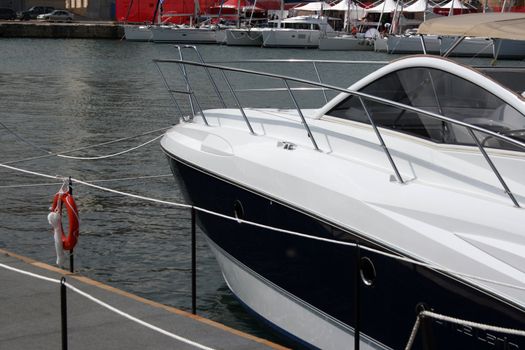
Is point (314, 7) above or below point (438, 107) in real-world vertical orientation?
below

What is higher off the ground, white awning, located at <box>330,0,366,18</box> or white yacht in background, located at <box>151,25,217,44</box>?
white awning, located at <box>330,0,366,18</box>

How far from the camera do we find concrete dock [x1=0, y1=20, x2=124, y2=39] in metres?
72.8

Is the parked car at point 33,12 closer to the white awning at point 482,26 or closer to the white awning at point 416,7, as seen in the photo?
the white awning at point 416,7

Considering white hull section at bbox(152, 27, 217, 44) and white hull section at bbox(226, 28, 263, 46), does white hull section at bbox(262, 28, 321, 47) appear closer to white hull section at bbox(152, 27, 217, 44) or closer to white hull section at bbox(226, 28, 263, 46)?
white hull section at bbox(226, 28, 263, 46)

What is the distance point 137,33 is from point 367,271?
66.9 m

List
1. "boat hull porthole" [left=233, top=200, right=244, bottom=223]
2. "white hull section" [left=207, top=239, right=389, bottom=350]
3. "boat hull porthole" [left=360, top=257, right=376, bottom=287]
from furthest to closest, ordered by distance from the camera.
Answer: "boat hull porthole" [left=233, top=200, right=244, bottom=223]
"white hull section" [left=207, top=239, right=389, bottom=350]
"boat hull porthole" [left=360, top=257, right=376, bottom=287]

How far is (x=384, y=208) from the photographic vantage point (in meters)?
6.34

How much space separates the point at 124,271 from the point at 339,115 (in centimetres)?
425

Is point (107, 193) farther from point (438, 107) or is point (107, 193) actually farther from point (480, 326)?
point (480, 326)

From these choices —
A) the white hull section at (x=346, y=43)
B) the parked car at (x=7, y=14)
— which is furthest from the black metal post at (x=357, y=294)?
the parked car at (x=7, y=14)

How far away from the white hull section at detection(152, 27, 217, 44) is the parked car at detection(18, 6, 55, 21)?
1703 centimetres

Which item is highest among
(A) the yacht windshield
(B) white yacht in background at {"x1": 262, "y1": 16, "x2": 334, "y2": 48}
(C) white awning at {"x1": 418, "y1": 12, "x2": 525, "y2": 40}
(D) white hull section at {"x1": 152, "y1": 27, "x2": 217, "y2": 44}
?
(C) white awning at {"x1": 418, "y1": 12, "x2": 525, "y2": 40}

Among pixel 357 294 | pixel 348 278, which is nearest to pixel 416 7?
pixel 348 278

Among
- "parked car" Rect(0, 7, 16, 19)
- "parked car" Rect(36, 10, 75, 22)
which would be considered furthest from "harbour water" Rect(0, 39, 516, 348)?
"parked car" Rect(0, 7, 16, 19)
